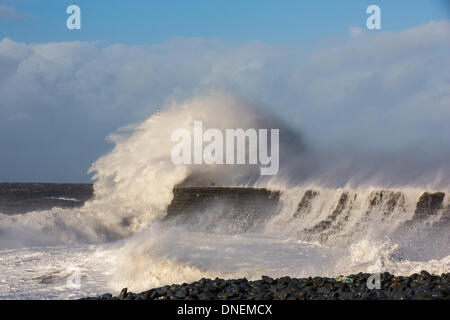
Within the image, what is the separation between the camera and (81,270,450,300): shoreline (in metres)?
5.94

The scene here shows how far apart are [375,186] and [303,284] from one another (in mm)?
9013

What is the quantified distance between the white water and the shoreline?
80.1 inches

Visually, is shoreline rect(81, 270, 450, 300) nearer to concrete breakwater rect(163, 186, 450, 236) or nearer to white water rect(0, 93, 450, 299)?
white water rect(0, 93, 450, 299)

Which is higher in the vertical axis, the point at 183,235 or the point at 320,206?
the point at 320,206

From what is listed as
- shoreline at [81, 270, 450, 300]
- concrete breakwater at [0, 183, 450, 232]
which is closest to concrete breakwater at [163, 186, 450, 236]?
concrete breakwater at [0, 183, 450, 232]

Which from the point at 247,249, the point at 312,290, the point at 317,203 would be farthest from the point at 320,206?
the point at 312,290

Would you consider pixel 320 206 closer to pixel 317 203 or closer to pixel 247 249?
pixel 317 203

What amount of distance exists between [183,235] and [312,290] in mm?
8939

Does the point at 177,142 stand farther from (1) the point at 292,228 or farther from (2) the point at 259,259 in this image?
(2) the point at 259,259

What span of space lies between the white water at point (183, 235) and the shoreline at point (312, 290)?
6.68 feet

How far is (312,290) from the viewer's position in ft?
20.8
